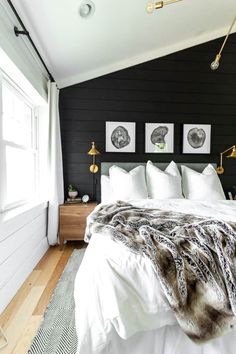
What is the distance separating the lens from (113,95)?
3621 millimetres

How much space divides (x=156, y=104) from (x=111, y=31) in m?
1.38

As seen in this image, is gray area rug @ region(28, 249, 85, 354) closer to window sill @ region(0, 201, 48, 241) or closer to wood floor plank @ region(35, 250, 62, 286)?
wood floor plank @ region(35, 250, 62, 286)

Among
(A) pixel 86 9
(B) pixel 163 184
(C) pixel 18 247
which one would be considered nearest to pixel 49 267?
(C) pixel 18 247

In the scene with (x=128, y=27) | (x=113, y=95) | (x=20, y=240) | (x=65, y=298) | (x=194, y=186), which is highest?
(x=128, y=27)

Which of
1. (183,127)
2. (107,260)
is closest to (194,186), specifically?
(183,127)

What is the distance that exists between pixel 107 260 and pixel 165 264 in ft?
0.92

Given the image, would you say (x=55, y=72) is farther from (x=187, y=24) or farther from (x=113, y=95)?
(x=187, y=24)

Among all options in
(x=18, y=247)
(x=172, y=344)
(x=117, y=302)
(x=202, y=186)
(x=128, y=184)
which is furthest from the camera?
(x=202, y=186)

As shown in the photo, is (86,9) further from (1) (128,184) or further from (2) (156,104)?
(1) (128,184)

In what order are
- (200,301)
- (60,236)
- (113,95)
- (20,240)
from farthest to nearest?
1. (113,95)
2. (60,236)
3. (20,240)
4. (200,301)

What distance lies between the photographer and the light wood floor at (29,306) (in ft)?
4.88

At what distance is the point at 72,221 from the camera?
3184mm

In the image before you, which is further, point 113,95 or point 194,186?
point 113,95

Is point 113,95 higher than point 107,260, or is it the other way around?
point 113,95
